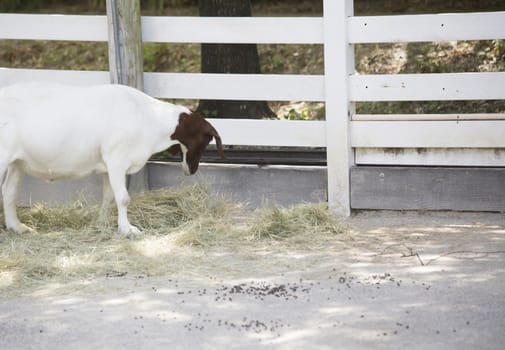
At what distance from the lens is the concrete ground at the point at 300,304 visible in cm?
480

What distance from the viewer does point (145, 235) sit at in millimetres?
7023

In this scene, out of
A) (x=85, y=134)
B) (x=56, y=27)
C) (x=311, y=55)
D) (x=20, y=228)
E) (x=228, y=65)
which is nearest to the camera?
(x=85, y=134)

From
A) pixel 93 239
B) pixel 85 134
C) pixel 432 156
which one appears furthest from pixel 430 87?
pixel 93 239

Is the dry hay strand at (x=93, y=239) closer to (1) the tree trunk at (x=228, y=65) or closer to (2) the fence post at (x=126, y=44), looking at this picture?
(2) the fence post at (x=126, y=44)

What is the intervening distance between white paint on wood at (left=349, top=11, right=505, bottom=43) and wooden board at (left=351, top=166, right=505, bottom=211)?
0.97m

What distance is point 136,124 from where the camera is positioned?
7.02m

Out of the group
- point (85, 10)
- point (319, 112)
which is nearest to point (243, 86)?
point (319, 112)

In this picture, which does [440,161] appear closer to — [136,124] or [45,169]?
[136,124]

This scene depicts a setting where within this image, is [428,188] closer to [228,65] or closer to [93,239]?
[93,239]

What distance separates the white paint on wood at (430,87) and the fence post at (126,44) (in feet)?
5.50

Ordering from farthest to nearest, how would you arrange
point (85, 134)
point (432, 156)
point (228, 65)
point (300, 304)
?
1. point (228, 65)
2. point (432, 156)
3. point (85, 134)
4. point (300, 304)

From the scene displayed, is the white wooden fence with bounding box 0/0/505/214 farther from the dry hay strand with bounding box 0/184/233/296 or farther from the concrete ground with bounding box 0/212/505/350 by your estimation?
the concrete ground with bounding box 0/212/505/350

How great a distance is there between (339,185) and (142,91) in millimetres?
1712

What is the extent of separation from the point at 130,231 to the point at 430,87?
2431 millimetres
